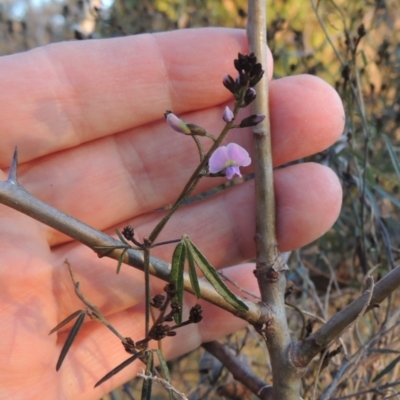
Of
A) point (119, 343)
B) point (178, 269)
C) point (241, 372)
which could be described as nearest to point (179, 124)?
point (178, 269)

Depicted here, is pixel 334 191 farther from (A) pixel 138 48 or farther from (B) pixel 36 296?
(B) pixel 36 296

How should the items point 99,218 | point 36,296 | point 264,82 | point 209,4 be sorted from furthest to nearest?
point 209,4 → point 99,218 → point 36,296 → point 264,82

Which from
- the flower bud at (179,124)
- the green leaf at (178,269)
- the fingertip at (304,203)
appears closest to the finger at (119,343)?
the fingertip at (304,203)

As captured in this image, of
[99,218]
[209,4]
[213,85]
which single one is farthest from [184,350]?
[209,4]

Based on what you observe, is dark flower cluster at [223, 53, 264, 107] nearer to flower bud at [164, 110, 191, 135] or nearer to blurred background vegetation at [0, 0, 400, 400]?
flower bud at [164, 110, 191, 135]

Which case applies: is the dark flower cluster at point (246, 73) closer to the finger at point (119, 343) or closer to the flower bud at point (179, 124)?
the flower bud at point (179, 124)

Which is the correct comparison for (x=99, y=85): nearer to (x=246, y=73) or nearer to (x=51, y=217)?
(x=51, y=217)
